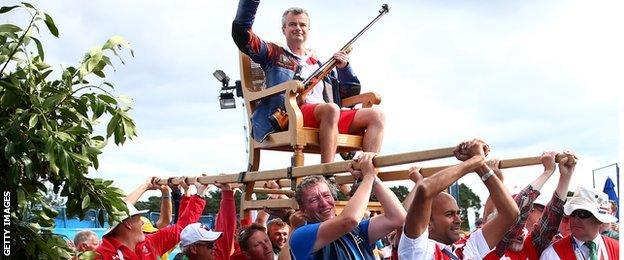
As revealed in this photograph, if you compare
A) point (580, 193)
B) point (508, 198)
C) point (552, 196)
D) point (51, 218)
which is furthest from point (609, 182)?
point (51, 218)

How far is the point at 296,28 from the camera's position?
16.4 feet

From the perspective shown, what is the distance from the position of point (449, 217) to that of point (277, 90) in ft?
5.11

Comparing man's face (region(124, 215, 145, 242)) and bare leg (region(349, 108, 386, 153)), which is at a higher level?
bare leg (region(349, 108, 386, 153))

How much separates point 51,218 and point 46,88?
64cm

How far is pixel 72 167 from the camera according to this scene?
9.68 feet

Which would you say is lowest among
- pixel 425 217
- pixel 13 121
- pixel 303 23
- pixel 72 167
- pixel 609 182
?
pixel 609 182

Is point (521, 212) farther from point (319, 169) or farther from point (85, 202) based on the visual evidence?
point (85, 202)

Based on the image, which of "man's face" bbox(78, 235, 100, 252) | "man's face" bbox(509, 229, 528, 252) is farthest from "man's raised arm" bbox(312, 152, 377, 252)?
"man's face" bbox(78, 235, 100, 252)

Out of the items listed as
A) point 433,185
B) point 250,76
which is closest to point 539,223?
point 433,185

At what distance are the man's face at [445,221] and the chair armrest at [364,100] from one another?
1.47 m

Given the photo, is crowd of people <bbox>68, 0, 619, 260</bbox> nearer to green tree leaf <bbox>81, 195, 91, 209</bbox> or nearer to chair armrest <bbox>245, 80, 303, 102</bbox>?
chair armrest <bbox>245, 80, 303, 102</bbox>

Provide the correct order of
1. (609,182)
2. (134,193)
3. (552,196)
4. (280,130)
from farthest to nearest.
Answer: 1. (609,182)
2. (134,193)
3. (280,130)
4. (552,196)

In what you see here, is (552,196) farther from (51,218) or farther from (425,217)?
(51,218)

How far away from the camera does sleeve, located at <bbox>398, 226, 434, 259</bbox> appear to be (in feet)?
10.6
